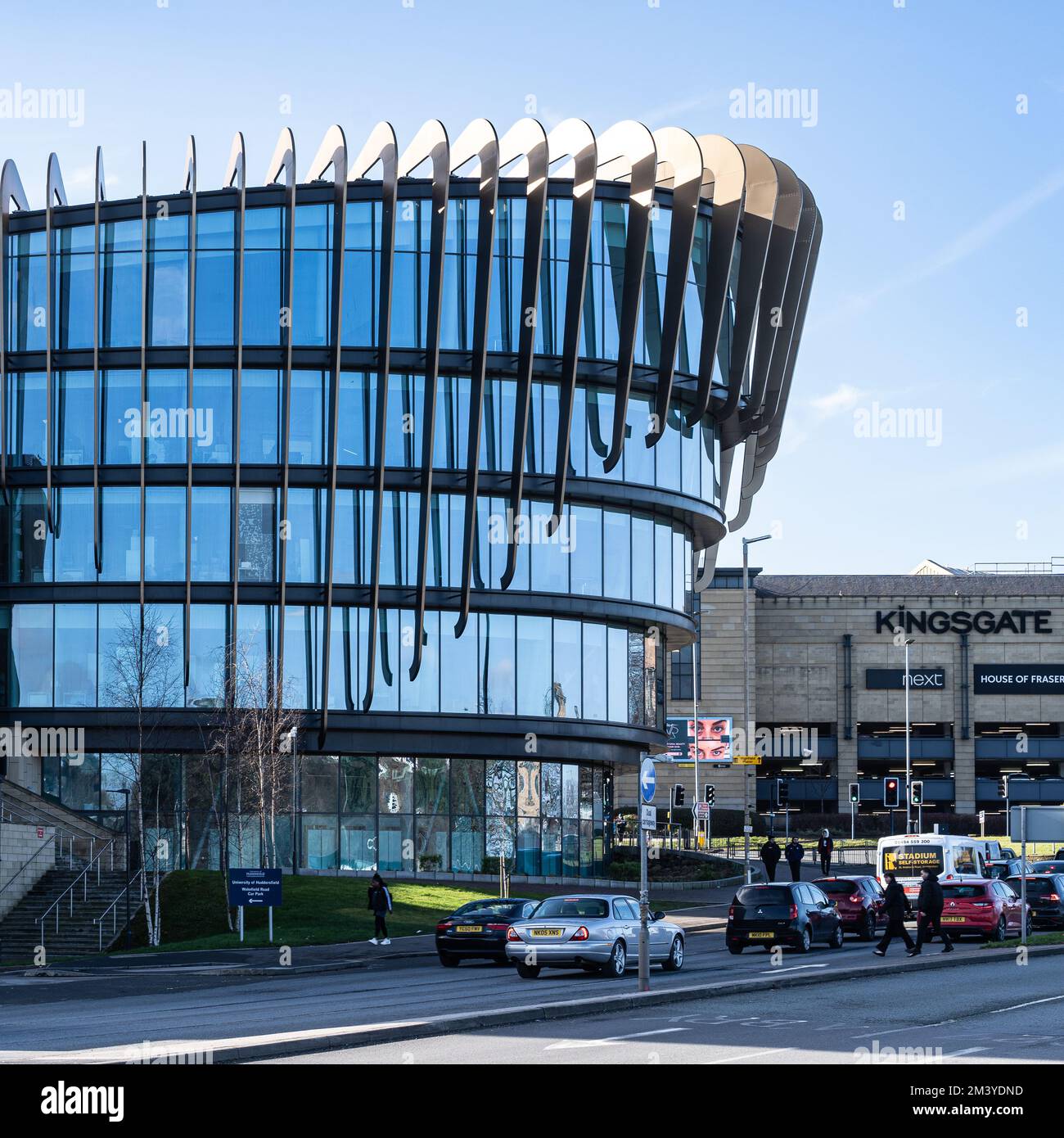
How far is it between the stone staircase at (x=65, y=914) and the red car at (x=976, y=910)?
67.4 ft

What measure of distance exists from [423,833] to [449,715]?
4.28 meters

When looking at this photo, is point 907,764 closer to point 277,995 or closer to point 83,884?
point 83,884

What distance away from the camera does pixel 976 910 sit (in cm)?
3669

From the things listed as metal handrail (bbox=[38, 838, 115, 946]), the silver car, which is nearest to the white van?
the silver car

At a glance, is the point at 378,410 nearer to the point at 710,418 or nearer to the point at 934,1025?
the point at 710,418

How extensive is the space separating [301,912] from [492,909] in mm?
11566

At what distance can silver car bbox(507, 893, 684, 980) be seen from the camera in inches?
1079

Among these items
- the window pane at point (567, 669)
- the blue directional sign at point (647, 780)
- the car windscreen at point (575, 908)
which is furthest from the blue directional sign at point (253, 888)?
the window pane at point (567, 669)

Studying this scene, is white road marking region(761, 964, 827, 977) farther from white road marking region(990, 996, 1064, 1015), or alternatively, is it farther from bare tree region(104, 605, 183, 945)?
→ bare tree region(104, 605, 183, 945)

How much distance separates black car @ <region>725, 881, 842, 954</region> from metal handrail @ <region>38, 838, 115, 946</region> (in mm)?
16954

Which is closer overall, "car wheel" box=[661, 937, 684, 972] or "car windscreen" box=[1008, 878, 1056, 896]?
"car wheel" box=[661, 937, 684, 972]

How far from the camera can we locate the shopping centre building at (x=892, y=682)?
102 meters

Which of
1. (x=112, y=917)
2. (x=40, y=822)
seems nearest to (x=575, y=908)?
(x=112, y=917)

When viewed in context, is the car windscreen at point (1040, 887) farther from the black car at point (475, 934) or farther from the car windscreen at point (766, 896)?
the black car at point (475, 934)
